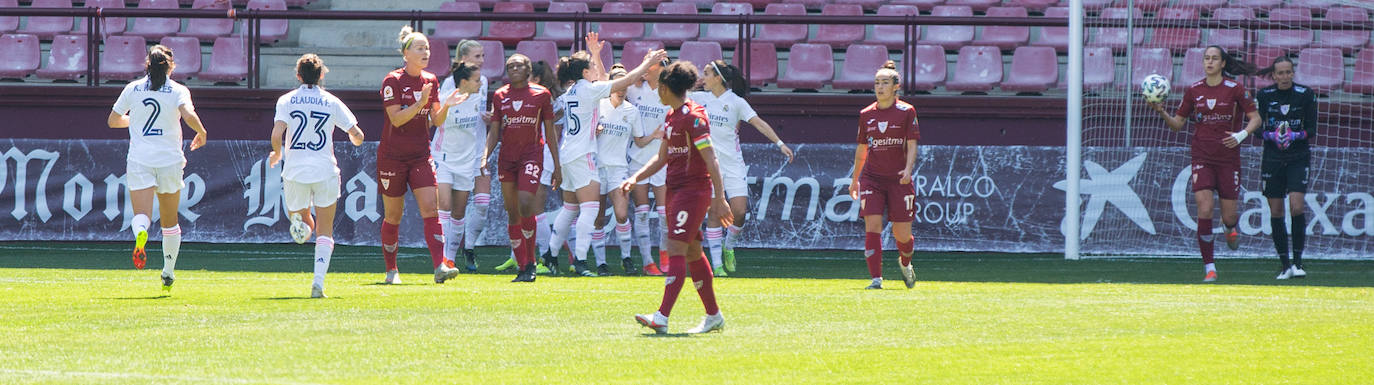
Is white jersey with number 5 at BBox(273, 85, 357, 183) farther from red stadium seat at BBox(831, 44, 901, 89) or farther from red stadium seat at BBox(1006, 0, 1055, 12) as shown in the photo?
red stadium seat at BBox(1006, 0, 1055, 12)

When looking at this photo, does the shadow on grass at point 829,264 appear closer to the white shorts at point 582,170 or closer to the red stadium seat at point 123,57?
the white shorts at point 582,170

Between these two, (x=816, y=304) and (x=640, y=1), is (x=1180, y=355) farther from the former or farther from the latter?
(x=640, y=1)

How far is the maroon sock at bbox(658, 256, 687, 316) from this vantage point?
8.00 meters

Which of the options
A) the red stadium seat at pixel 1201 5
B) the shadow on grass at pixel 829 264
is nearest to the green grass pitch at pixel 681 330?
the shadow on grass at pixel 829 264

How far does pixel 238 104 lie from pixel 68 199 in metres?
2.04

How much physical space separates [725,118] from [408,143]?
10.3 feet

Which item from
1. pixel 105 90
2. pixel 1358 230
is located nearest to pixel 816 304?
pixel 1358 230

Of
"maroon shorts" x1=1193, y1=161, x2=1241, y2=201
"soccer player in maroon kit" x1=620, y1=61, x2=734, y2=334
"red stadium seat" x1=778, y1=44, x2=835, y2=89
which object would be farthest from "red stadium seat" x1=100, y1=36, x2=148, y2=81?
"soccer player in maroon kit" x1=620, y1=61, x2=734, y2=334

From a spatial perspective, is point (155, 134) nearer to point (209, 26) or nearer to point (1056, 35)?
point (209, 26)

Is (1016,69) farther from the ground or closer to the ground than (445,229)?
farther from the ground

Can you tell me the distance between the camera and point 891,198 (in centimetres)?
1138

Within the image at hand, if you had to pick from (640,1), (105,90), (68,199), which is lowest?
(68,199)

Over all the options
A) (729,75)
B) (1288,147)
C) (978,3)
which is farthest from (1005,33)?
(729,75)

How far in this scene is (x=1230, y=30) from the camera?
57.7ft
